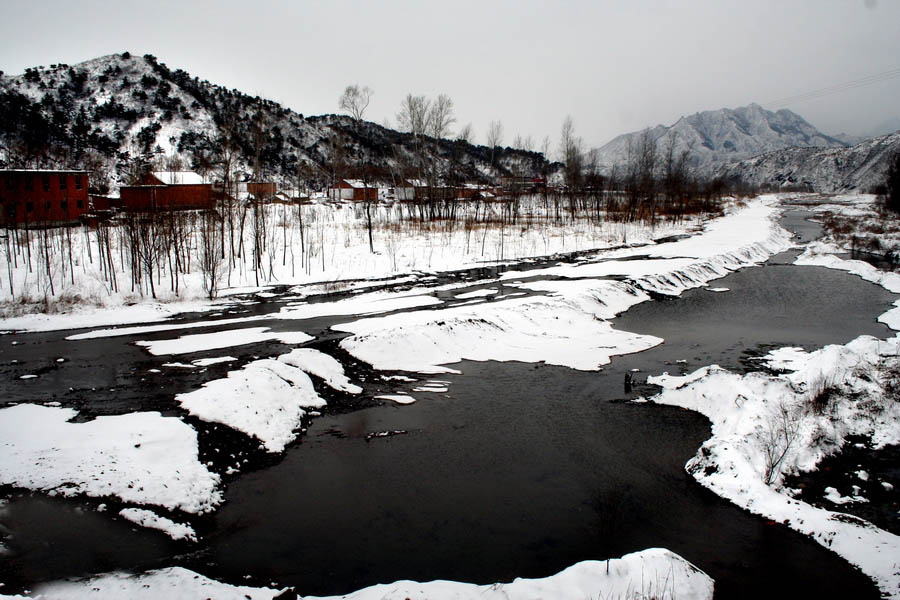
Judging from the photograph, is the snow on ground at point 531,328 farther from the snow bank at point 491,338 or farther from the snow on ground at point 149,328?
the snow on ground at point 149,328

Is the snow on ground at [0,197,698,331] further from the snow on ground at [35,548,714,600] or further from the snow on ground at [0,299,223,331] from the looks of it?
the snow on ground at [35,548,714,600]

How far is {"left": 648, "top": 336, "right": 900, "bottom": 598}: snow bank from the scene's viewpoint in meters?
6.41

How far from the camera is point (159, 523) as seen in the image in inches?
258

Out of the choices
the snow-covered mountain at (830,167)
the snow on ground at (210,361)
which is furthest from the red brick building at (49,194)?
the snow-covered mountain at (830,167)

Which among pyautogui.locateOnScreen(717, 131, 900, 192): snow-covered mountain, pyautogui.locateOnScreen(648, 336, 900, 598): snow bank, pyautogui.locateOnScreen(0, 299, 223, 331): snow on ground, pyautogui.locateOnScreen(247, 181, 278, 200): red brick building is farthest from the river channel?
pyautogui.locateOnScreen(717, 131, 900, 192): snow-covered mountain

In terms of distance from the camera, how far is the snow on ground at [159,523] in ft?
21.0

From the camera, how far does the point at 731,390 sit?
10.4 meters

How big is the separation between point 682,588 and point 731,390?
5987 mm

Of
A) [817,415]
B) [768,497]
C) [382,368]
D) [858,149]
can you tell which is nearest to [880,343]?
[817,415]

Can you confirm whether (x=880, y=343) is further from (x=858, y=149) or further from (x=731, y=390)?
(x=858, y=149)

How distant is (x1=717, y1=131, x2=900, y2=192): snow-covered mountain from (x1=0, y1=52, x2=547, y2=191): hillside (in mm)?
98458

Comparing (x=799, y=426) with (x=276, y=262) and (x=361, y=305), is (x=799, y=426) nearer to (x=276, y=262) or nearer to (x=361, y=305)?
(x=361, y=305)

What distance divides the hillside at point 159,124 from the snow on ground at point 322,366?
65685mm

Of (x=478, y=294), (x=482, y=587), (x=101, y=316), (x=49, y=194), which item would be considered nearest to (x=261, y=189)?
(x=49, y=194)
